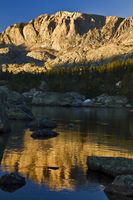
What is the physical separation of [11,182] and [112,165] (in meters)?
11.3

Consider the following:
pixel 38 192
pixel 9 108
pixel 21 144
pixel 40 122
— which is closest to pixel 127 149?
pixel 21 144

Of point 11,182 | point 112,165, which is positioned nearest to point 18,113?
point 112,165

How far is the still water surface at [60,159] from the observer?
4122 centimetres

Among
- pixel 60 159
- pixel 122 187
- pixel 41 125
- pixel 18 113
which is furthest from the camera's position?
pixel 18 113

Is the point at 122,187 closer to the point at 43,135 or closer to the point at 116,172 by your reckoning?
the point at 116,172

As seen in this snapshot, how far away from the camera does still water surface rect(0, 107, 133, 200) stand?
41219mm

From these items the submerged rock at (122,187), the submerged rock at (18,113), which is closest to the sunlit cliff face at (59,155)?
the submerged rock at (122,187)

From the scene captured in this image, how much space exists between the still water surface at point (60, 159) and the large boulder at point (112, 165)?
1.28 m

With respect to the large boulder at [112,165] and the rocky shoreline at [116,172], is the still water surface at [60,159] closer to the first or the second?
the rocky shoreline at [116,172]

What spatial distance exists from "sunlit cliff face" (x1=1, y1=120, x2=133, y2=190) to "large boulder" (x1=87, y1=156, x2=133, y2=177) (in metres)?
1.30

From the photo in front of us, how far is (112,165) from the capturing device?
157 feet

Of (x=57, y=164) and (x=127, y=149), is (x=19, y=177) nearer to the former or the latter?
(x=57, y=164)

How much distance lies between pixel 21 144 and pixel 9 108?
168 feet

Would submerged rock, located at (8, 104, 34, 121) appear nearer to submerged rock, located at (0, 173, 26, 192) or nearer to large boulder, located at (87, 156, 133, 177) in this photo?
large boulder, located at (87, 156, 133, 177)
